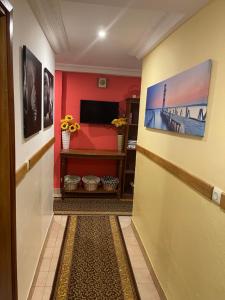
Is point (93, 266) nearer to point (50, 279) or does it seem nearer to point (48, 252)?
point (50, 279)

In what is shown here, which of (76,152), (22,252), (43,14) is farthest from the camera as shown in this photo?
(76,152)

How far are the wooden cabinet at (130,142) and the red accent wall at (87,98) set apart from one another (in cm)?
25

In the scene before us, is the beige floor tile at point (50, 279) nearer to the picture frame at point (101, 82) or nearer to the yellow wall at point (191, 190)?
the yellow wall at point (191, 190)

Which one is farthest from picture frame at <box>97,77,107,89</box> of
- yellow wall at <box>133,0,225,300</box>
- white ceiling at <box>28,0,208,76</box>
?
yellow wall at <box>133,0,225,300</box>

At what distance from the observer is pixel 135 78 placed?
432 cm

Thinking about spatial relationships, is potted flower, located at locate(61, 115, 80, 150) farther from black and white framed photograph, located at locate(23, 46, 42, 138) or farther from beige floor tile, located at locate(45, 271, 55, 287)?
beige floor tile, located at locate(45, 271, 55, 287)

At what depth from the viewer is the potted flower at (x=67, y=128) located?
13.4 feet

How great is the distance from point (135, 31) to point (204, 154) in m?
1.49

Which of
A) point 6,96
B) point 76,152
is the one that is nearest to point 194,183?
point 6,96

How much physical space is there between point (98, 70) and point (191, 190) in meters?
3.14

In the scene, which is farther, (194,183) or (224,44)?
(194,183)

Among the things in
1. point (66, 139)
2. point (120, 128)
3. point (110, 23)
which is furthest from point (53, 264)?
point (120, 128)

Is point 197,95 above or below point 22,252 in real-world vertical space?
above

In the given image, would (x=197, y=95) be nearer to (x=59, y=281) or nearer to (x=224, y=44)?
(x=224, y=44)
